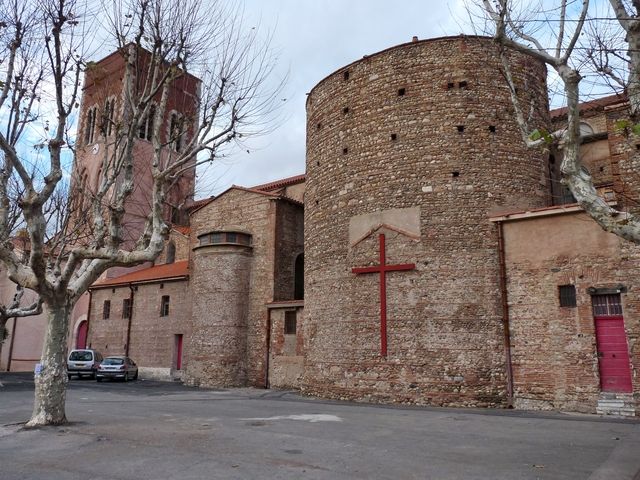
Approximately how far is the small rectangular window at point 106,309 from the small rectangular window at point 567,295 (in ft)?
80.2

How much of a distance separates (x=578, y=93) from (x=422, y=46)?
1008 centimetres

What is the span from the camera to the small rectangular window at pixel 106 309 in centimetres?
2970

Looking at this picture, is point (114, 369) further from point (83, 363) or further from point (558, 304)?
point (558, 304)

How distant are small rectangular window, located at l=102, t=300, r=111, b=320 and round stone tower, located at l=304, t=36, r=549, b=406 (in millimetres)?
16777

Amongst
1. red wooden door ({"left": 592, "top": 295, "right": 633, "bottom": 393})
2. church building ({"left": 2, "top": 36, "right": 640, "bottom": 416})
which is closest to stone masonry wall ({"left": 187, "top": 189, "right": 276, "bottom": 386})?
church building ({"left": 2, "top": 36, "right": 640, "bottom": 416})

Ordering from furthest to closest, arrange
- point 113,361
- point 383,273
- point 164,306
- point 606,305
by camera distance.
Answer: point 164,306 → point 113,361 → point 383,273 → point 606,305

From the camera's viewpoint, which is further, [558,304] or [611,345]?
[558,304]

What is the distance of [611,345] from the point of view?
12680 millimetres

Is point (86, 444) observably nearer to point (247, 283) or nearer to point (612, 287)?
point (612, 287)

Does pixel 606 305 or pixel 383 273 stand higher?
pixel 383 273

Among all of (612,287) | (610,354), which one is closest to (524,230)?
(612,287)

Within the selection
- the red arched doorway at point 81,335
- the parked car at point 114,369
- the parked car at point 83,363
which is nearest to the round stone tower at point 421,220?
the parked car at point 114,369

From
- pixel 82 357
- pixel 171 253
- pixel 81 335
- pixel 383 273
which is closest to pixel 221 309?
pixel 82 357

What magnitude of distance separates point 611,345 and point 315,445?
28.0 ft
